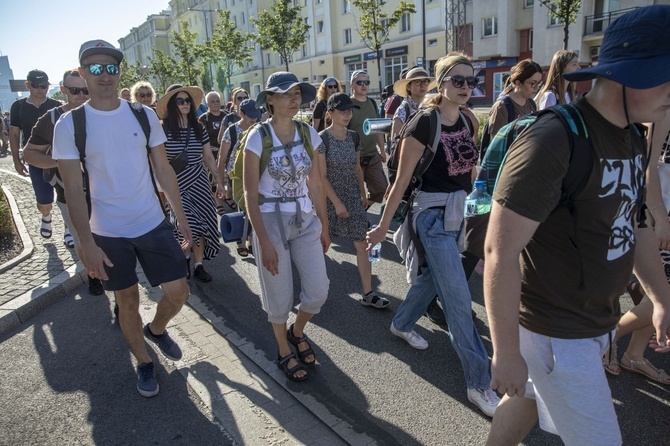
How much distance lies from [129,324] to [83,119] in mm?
1366

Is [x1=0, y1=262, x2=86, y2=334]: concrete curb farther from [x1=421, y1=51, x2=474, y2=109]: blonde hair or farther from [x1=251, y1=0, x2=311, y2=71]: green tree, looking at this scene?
[x1=251, y1=0, x2=311, y2=71]: green tree

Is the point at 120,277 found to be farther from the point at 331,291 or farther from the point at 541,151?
the point at 541,151

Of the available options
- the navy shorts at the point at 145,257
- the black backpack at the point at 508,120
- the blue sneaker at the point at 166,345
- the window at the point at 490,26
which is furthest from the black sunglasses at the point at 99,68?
the window at the point at 490,26

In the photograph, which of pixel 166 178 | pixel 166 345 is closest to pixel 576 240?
pixel 166 178

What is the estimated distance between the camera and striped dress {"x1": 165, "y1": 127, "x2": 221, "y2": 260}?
518cm

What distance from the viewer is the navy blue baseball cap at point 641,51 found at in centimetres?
151

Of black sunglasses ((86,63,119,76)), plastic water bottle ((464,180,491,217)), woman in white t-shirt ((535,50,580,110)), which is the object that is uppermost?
black sunglasses ((86,63,119,76))

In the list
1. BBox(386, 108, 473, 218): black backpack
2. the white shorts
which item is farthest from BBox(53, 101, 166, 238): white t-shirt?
the white shorts

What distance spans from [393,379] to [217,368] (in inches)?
50.5

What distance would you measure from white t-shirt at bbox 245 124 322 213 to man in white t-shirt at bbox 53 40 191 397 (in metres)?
0.68

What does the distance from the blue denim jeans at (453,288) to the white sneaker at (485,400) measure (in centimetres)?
3

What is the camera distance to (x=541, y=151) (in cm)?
153

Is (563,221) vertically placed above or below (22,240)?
above

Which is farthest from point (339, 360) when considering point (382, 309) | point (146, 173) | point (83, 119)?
point (83, 119)
